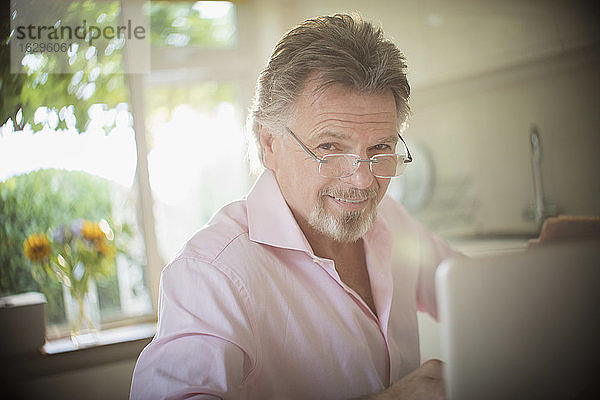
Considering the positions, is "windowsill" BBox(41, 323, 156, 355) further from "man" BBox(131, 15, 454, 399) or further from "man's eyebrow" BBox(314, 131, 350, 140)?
"man's eyebrow" BBox(314, 131, 350, 140)

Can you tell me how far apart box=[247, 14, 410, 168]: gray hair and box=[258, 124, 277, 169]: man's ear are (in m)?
0.02

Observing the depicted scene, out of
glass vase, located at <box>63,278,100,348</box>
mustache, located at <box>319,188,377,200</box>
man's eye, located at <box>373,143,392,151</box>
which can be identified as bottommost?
glass vase, located at <box>63,278,100,348</box>

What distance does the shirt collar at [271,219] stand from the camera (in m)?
0.96

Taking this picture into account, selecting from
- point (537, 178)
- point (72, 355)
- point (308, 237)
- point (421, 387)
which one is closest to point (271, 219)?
point (308, 237)

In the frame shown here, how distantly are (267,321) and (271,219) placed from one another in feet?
0.61

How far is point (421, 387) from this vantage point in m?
0.78

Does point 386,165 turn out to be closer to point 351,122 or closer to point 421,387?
point 351,122

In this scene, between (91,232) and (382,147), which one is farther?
(91,232)

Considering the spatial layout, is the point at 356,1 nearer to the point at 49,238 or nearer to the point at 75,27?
the point at 75,27

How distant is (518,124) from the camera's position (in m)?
1.68

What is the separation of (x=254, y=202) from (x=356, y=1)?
112 cm

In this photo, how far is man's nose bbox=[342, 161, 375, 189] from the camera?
93 cm

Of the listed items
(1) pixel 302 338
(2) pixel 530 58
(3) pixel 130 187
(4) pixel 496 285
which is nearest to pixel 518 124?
(2) pixel 530 58

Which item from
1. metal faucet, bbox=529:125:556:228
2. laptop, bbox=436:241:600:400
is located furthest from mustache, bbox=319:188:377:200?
metal faucet, bbox=529:125:556:228
